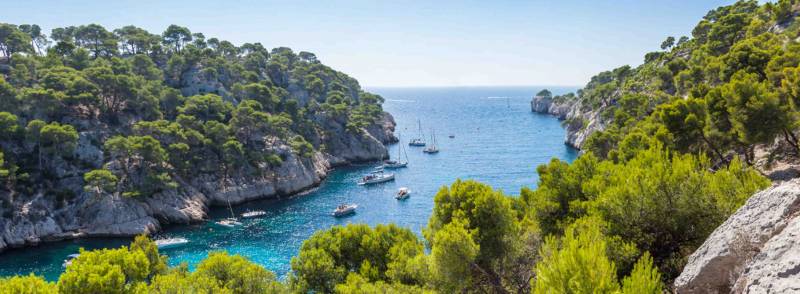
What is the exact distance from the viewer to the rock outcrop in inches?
321

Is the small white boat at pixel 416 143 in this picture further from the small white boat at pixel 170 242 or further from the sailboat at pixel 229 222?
the small white boat at pixel 170 242

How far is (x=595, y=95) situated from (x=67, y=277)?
108 metres

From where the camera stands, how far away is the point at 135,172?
62031 mm

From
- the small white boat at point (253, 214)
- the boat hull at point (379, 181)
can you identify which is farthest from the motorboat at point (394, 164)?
the small white boat at point (253, 214)

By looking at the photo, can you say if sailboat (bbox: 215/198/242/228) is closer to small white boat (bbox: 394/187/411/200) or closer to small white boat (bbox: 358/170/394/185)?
small white boat (bbox: 394/187/411/200)

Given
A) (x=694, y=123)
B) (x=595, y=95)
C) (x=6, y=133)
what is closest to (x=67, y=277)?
(x=694, y=123)

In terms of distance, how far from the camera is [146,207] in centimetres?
5822

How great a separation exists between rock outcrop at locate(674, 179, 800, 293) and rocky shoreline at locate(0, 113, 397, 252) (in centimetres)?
6059

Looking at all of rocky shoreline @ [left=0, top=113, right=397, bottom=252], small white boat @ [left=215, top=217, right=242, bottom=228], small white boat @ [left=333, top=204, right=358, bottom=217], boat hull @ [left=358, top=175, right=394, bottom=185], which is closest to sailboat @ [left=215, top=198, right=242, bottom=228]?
small white boat @ [left=215, top=217, right=242, bottom=228]

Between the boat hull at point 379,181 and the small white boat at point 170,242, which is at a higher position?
the boat hull at point 379,181

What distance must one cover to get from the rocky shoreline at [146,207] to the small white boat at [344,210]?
15.7 m

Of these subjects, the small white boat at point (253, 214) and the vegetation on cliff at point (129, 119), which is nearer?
the vegetation on cliff at point (129, 119)

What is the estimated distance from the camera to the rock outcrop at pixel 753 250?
816 cm

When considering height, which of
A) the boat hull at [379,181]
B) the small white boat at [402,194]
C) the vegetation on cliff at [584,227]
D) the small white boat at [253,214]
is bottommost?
the small white boat at [402,194]
